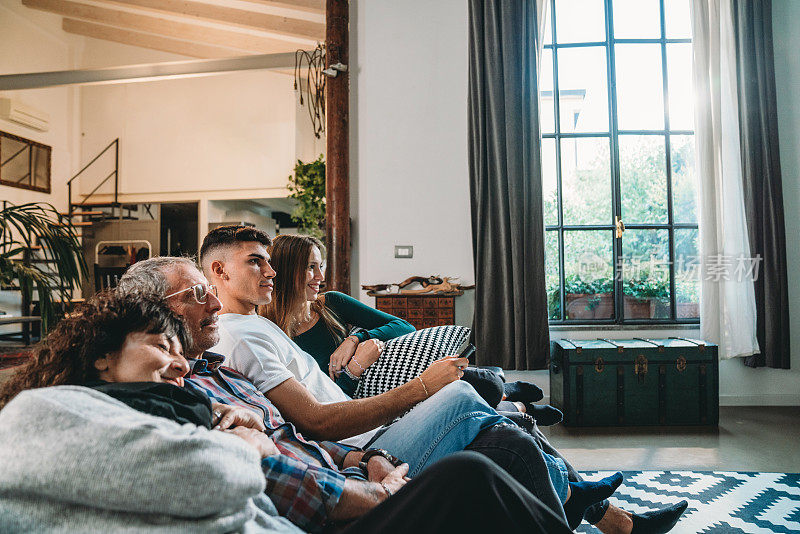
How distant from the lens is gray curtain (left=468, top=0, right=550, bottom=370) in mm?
3975

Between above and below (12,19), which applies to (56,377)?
below

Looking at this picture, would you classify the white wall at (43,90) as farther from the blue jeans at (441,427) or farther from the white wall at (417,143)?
the blue jeans at (441,427)

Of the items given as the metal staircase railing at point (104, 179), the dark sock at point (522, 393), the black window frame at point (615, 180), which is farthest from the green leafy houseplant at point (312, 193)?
the metal staircase railing at point (104, 179)

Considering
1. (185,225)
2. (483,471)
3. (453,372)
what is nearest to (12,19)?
(185,225)

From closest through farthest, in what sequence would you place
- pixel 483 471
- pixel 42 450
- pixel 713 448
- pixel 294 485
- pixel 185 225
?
pixel 42 450
pixel 483 471
pixel 294 485
pixel 713 448
pixel 185 225

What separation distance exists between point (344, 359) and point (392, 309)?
1746 millimetres

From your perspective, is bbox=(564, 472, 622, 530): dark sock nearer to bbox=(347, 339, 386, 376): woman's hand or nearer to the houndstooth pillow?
the houndstooth pillow

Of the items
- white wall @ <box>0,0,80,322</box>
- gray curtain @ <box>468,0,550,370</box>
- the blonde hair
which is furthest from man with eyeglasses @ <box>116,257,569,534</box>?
white wall @ <box>0,0,80,322</box>

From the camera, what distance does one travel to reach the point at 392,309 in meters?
3.87

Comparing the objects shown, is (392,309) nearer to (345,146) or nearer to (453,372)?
(345,146)

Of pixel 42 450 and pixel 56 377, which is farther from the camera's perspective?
pixel 56 377

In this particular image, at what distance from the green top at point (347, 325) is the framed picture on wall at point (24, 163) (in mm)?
7949

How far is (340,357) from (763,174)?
3643 mm

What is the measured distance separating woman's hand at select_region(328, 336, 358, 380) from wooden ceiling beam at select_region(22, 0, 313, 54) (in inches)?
257
